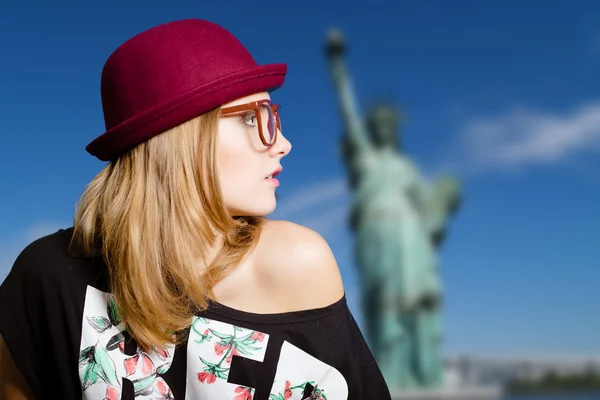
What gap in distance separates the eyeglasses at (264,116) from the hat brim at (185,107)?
2 cm

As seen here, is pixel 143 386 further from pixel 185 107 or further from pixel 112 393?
pixel 185 107

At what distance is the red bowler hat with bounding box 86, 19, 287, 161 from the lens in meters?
1.10

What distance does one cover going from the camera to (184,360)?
1.08 m

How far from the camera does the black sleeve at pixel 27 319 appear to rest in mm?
1156

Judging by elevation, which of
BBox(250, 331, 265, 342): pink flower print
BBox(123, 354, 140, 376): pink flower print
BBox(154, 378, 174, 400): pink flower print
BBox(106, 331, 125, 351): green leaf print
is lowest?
BBox(154, 378, 174, 400): pink flower print

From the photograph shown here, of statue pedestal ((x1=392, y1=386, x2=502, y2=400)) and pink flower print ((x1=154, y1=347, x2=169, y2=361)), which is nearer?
pink flower print ((x1=154, y1=347, x2=169, y2=361))

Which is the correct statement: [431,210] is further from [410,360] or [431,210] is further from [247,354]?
[247,354]

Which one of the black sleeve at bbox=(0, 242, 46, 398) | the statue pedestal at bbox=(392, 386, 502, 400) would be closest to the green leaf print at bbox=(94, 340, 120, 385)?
the black sleeve at bbox=(0, 242, 46, 398)

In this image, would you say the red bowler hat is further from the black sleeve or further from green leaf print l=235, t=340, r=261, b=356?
green leaf print l=235, t=340, r=261, b=356

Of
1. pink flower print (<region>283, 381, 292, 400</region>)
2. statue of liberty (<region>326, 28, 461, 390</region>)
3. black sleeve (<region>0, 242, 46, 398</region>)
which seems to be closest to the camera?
pink flower print (<region>283, 381, 292, 400</region>)

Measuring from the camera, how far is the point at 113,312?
1128 millimetres

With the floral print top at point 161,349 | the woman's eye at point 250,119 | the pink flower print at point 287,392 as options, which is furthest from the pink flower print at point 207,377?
the woman's eye at point 250,119

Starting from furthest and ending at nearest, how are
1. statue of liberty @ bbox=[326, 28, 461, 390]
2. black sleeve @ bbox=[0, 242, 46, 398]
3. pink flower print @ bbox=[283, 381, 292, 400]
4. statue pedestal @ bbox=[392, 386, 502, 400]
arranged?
statue of liberty @ bbox=[326, 28, 461, 390] → statue pedestal @ bbox=[392, 386, 502, 400] → black sleeve @ bbox=[0, 242, 46, 398] → pink flower print @ bbox=[283, 381, 292, 400]

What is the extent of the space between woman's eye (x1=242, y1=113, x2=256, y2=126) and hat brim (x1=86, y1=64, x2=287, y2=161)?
0.11 ft
